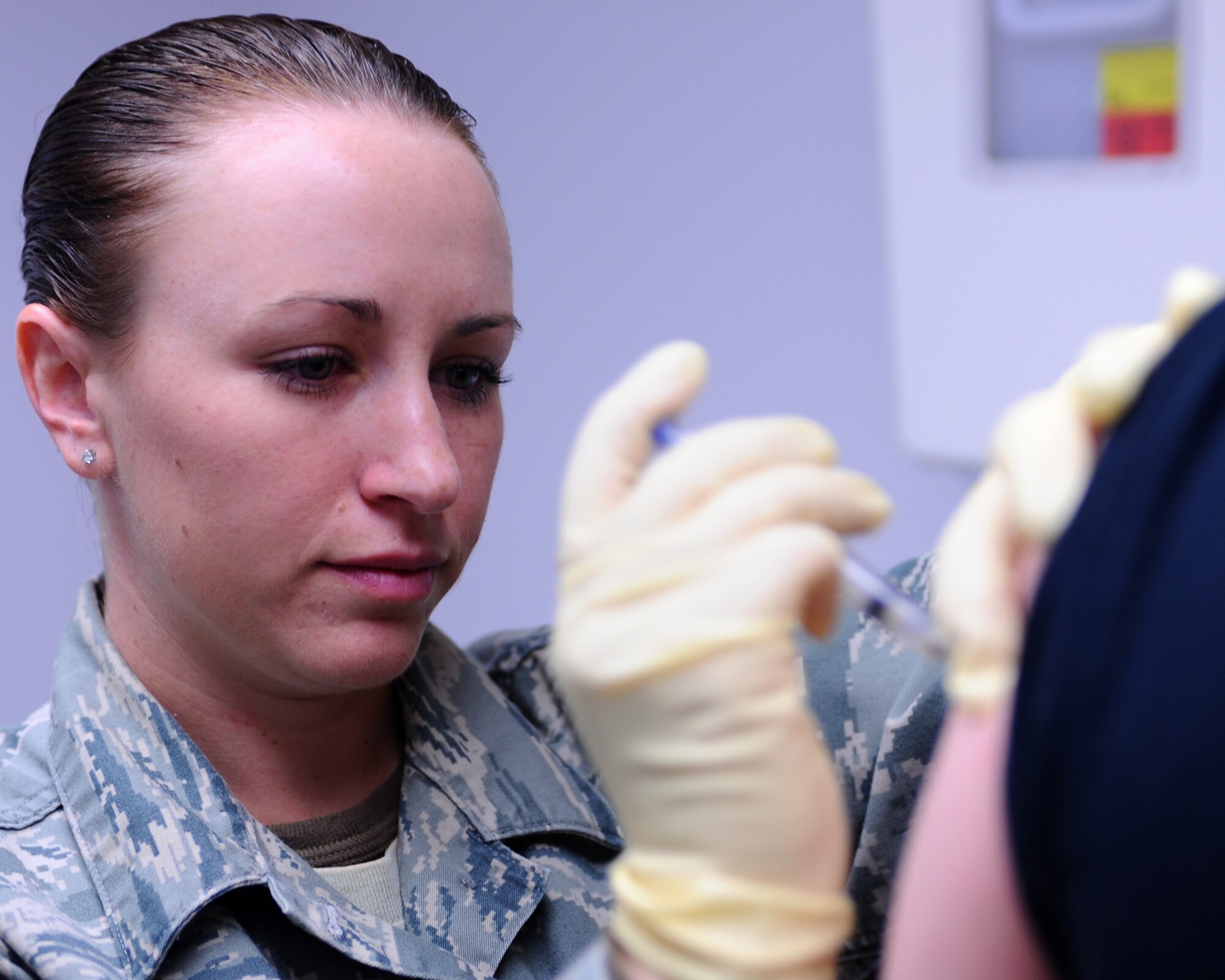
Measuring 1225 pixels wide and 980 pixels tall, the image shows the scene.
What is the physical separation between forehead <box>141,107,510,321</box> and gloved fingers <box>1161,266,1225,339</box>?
1.71 ft

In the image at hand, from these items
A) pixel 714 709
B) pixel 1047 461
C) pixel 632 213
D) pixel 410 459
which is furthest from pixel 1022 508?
pixel 632 213

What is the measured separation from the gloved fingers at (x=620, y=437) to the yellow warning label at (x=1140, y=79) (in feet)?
2.25

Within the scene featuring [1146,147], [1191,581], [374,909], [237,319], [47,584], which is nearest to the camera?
[1191,581]

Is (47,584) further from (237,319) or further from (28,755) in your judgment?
(237,319)

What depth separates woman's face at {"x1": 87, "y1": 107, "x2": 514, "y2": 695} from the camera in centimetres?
85

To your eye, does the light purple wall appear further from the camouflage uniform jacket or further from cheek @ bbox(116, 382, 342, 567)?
cheek @ bbox(116, 382, 342, 567)

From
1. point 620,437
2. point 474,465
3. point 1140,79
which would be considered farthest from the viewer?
point 1140,79

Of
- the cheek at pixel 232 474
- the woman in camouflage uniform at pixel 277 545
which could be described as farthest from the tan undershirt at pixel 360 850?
the cheek at pixel 232 474

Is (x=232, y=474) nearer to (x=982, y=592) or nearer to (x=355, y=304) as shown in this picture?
(x=355, y=304)

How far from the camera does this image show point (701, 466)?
517 mm

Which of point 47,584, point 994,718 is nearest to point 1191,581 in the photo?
point 994,718

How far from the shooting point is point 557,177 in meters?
1.75

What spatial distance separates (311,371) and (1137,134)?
27.8 inches

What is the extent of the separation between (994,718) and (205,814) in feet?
2.08
